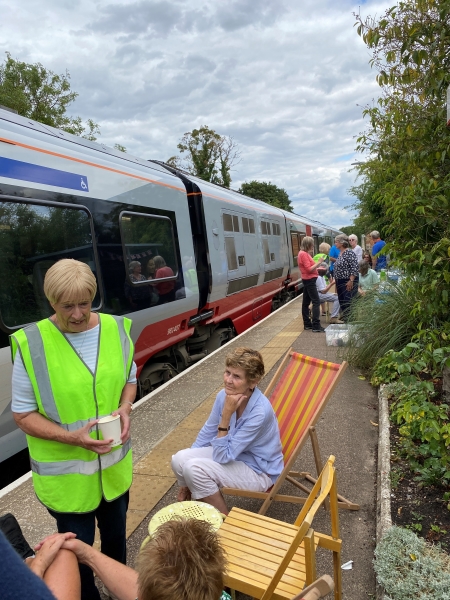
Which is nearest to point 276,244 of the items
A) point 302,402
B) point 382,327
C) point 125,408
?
point 382,327

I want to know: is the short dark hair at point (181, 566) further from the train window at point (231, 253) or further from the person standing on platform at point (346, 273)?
the train window at point (231, 253)

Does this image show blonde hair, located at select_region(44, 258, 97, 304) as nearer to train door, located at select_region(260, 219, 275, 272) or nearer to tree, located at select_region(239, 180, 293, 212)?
train door, located at select_region(260, 219, 275, 272)

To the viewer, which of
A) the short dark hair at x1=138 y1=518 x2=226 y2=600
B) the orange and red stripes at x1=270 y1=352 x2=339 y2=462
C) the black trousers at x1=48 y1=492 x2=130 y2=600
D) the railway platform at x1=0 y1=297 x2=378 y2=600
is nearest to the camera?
the short dark hair at x1=138 y1=518 x2=226 y2=600

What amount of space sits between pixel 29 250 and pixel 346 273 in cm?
575

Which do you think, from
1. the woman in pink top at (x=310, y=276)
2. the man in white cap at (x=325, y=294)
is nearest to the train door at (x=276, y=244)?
the man in white cap at (x=325, y=294)

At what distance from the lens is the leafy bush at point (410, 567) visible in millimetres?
2166

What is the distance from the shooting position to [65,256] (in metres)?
4.27

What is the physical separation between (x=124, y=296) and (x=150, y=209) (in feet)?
4.26

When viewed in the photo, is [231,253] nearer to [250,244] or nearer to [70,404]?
[250,244]

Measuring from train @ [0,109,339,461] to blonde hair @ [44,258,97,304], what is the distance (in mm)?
1712

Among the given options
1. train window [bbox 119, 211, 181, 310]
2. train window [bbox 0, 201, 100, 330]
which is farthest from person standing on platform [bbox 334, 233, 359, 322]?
train window [bbox 0, 201, 100, 330]

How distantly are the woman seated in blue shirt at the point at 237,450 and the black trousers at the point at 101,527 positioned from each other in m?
0.55

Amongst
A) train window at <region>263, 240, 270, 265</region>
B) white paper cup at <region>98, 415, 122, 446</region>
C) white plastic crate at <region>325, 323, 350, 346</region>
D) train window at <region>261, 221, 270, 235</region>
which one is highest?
train window at <region>261, 221, 270, 235</region>

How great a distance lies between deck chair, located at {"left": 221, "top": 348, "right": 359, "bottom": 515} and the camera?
3.14 metres
